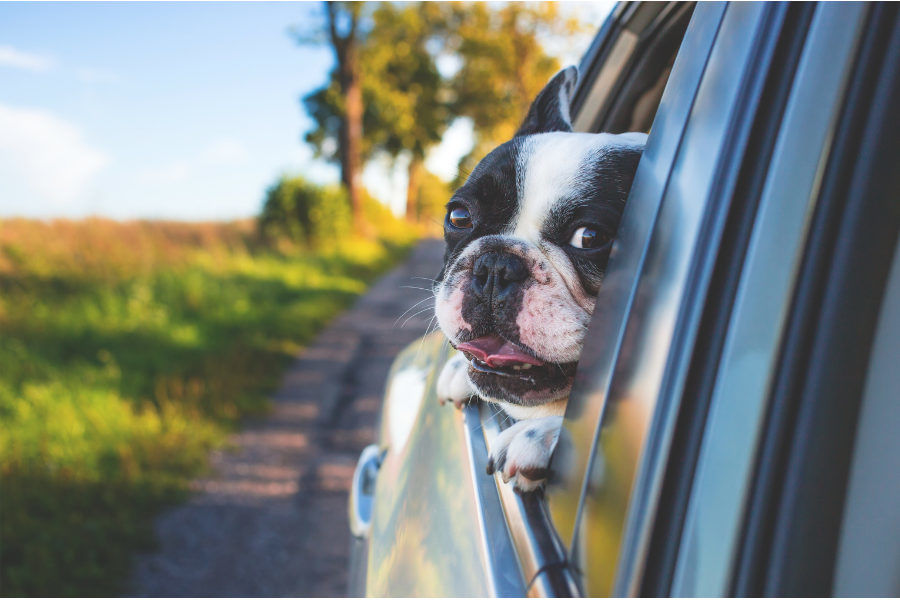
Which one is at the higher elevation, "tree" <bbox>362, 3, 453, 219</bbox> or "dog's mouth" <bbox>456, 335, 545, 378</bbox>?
"tree" <bbox>362, 3, 453, 219</bbox>

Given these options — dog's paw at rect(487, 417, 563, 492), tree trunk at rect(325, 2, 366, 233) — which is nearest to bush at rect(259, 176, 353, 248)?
tree trunk at rect(325, 2, 366, 233)

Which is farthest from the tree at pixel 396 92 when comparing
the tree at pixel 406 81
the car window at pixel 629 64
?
the car window at pixel 629 64

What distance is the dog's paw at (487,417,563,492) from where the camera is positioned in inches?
45.5

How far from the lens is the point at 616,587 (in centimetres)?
77

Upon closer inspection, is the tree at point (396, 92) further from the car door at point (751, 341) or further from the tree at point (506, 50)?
the car door at point (751, 341)

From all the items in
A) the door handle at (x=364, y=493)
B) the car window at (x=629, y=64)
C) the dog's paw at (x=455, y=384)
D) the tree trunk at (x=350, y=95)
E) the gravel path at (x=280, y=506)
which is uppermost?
the tree trunk at (x=350, y=95)

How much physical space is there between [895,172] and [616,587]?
2.02ft

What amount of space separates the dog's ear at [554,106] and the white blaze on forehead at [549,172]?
324mm

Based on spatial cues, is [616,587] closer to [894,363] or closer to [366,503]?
[894,363]

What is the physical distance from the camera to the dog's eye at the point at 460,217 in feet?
5.96

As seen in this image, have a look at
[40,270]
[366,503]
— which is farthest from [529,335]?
[40,270]

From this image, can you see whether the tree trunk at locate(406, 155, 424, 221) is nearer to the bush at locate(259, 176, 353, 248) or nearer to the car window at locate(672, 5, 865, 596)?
the bush at locate(259, 176, 353, 248)

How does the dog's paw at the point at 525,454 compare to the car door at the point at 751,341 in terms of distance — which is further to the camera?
the dog's paw at the point at 525,454

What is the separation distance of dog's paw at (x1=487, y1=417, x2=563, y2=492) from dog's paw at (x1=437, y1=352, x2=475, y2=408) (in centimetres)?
37
